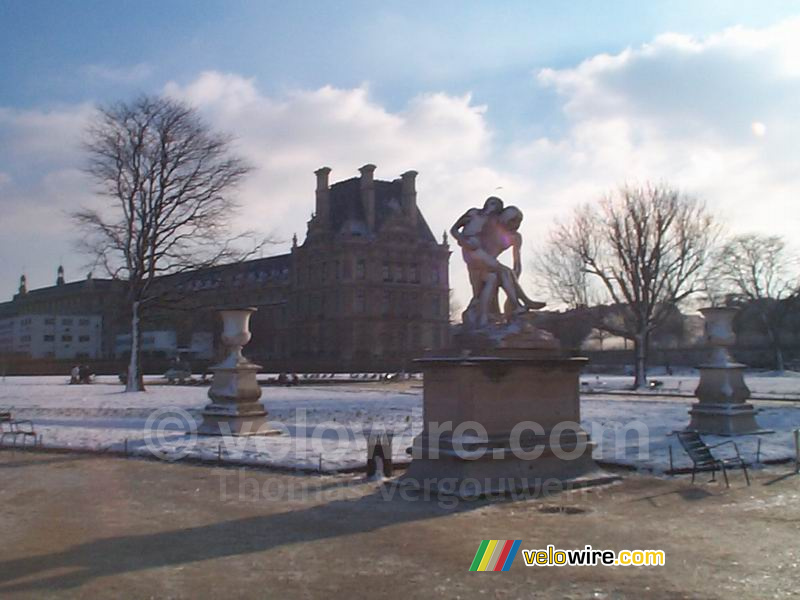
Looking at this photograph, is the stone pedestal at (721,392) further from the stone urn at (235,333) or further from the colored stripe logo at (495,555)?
the colored stripe logo at (495,555)

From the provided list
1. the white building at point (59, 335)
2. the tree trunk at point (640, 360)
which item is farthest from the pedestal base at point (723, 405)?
the white building at point (59, 335)

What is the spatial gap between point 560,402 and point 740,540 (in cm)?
412

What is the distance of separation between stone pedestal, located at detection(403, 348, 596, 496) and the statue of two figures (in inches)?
27.1

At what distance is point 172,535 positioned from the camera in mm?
8703

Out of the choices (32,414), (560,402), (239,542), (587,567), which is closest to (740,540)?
(587,567)

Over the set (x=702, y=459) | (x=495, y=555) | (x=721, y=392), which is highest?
(x=721, y=392)

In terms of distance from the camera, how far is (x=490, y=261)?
12.5 m

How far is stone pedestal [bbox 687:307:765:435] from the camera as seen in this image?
18.4 meters

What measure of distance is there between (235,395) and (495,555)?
11.5m

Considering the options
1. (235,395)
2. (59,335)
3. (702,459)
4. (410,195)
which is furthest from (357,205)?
(702,459)

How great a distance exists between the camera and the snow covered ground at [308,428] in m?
15.0

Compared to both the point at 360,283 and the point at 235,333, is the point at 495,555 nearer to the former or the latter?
the point at 235,333

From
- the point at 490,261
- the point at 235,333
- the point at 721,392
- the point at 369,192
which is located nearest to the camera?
the point at 490,261

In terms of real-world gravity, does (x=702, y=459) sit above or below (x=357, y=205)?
below
